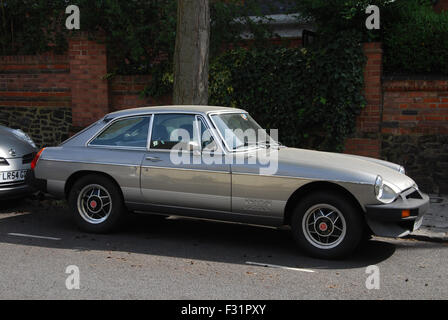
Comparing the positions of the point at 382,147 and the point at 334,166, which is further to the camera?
the point at 382,147

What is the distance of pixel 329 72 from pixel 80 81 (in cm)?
518

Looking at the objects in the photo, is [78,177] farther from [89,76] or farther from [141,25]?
[141,25]

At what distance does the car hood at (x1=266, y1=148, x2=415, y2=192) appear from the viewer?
538 cm

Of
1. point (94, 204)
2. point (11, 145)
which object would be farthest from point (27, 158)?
point (94, 204)

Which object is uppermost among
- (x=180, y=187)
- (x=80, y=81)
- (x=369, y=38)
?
(x=369, y=38)

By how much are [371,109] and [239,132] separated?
3829mm

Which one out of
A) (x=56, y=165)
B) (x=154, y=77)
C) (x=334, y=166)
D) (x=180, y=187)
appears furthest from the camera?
(x=154, y=77)

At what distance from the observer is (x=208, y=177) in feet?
19.3

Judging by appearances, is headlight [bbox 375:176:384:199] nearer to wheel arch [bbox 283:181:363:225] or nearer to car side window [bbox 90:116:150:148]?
wheel arch [bbox 283:181:363:225]

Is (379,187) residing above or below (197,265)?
above

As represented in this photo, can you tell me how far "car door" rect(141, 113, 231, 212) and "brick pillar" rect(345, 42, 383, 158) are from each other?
4.18 meters

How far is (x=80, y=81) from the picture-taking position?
10.8 m
